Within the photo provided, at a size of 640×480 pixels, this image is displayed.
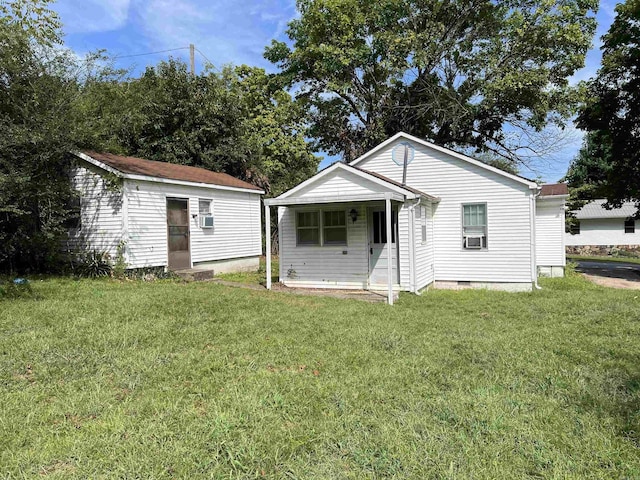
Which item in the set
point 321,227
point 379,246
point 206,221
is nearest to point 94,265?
point 206,221

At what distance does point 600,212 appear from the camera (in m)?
30.4

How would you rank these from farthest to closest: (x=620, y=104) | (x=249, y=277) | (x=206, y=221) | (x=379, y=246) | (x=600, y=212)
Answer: (x=600, y=212)
(x=620, y=104)
(x=249, y=277)
(x=206, y=221)
(x=379, y=246)

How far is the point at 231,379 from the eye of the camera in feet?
14.1

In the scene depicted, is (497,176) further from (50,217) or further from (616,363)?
(50,217)

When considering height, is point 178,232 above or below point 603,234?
above

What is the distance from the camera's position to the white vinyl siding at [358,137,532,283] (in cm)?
1116

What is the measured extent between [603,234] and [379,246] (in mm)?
28059

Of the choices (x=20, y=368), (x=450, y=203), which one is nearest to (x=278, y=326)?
(x=20, y=368)

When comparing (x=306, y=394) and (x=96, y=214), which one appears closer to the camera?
(x=306, y=394)

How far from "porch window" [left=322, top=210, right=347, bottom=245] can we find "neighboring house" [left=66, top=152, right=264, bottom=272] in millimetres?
4057

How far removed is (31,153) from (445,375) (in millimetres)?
10626

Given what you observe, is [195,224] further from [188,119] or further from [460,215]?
[188,119]

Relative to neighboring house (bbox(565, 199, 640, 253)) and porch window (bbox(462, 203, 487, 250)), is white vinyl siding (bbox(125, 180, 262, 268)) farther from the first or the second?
neighboring house (bbox(565, 199, 640, 253))

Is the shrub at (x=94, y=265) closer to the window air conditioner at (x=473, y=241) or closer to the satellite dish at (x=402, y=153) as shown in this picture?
the satellite dish at (x=402, y=153)
